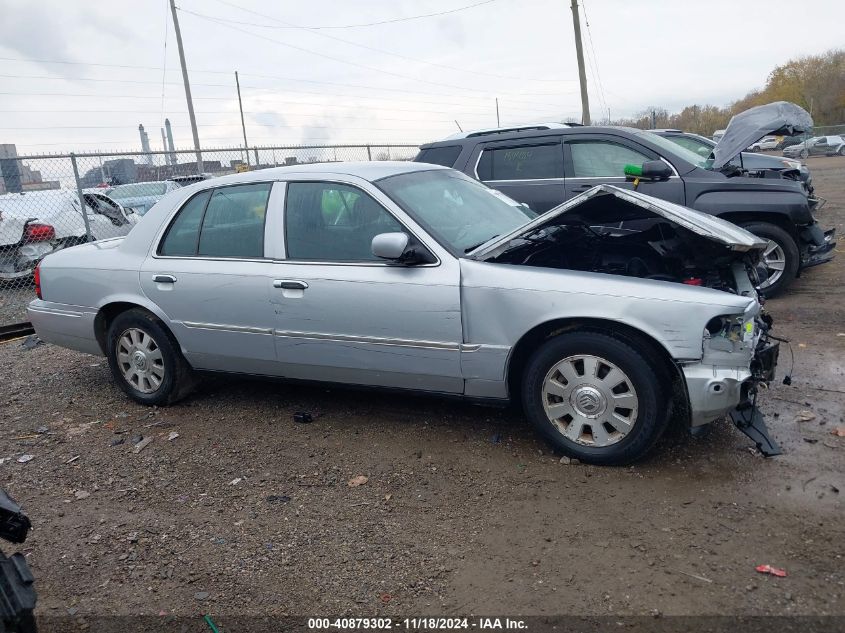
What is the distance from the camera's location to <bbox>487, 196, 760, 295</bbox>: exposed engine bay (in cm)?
401

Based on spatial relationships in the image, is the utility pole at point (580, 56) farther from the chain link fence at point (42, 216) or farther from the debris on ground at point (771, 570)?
the debris on ground at point (771, 570)

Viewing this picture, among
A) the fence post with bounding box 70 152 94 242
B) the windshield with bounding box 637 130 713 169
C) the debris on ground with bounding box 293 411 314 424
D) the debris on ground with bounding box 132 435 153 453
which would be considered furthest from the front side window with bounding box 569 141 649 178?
the fence post with bounding box 70 152 94 242

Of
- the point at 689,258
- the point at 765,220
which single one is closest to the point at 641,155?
the point at 765,220

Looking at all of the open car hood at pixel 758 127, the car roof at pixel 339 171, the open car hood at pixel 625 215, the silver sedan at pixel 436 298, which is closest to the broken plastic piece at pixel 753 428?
the silver sedan at pixel 436 298

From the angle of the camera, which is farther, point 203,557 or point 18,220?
point 18,220

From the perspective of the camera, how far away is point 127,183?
1363cm

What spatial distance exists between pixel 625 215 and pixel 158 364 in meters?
3.39

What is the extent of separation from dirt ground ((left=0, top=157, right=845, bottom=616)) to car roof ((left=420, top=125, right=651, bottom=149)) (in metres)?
3.33

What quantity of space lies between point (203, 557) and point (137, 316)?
2333 mm

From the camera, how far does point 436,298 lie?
156 inches

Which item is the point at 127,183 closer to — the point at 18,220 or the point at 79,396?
the point at 18,220

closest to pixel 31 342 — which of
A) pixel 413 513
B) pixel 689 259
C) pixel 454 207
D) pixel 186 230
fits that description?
pixel 186 230

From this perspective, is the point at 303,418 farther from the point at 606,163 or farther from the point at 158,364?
the point at 606,163

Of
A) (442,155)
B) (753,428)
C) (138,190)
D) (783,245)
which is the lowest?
(753,428)
